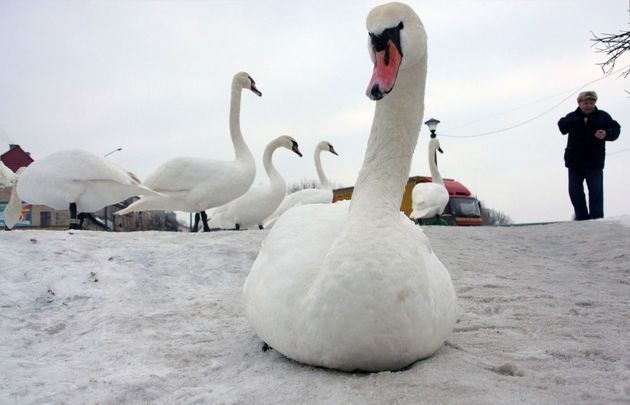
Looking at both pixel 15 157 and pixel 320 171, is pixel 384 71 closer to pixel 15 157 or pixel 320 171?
pixel 320 171

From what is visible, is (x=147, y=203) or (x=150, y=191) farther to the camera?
(x=147, y=203)

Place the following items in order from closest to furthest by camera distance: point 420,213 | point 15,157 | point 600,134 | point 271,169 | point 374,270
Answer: point 374,270
point 600,134
point 271,169
point 420,213
point 15,157

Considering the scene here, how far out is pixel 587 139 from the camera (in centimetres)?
819

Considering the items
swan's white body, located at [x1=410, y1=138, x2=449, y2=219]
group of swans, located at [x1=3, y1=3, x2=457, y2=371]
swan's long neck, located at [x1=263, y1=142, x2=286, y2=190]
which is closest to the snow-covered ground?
group of swans, located at [x1=3, y1=3, x2=457, y2=371]

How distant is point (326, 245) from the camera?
8.16 feet

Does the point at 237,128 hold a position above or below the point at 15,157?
below

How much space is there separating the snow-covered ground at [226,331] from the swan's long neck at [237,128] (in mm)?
2990

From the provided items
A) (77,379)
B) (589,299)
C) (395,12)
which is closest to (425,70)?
(395,12)

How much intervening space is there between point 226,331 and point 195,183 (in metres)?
5.31

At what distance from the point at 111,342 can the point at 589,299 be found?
134 inches

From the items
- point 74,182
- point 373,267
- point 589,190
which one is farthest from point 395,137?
point 589,190

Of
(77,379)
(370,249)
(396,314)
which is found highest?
(370,249)

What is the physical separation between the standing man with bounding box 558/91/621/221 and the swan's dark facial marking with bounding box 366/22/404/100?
684 cm

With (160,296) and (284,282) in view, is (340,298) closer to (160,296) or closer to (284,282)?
(284,282)
